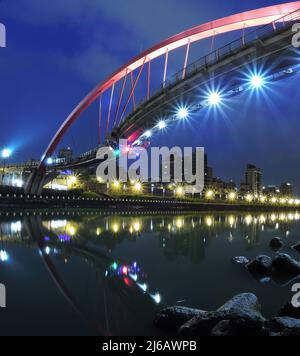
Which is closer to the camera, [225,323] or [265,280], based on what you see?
[225,323]

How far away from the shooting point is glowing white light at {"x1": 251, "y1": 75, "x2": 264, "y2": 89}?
3063 centimetres

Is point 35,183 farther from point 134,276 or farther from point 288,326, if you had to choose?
point 288,326

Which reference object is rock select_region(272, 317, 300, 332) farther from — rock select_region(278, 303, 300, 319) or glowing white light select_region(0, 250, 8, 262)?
glowing white light select_region(0, 250, 8, 262)

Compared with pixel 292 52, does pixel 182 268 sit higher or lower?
lower

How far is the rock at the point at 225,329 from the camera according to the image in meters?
5.57

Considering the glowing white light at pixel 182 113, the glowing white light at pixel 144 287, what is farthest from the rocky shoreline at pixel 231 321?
the glowing white light at pixel 182 113

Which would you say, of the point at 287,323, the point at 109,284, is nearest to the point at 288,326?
the point at 287,323

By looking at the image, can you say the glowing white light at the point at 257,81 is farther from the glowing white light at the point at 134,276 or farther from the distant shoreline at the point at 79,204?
the distant shoreline at the point at 79,204

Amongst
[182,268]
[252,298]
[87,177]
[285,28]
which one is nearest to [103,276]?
[182,268]

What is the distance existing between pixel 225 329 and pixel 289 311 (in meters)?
2.21

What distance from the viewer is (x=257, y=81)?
31219mm

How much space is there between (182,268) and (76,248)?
207 inches
